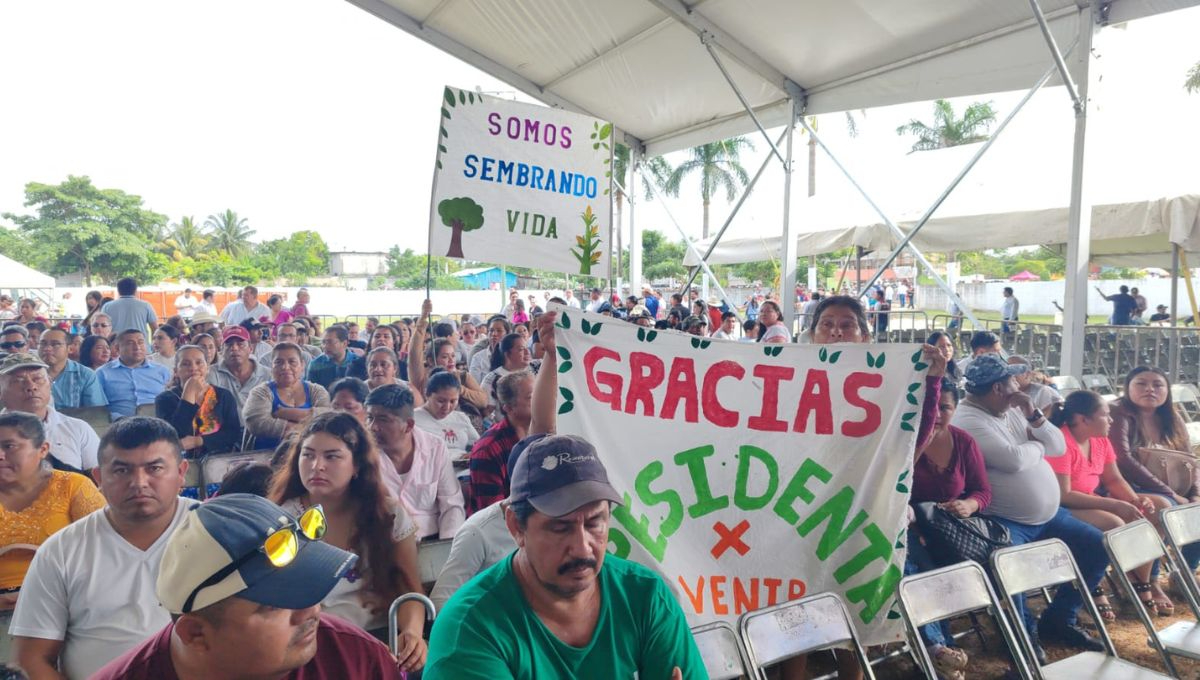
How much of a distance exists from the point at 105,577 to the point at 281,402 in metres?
3.23

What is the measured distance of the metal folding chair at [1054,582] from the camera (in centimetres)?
328

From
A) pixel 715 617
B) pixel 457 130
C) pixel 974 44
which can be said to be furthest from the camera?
pixel 974 44

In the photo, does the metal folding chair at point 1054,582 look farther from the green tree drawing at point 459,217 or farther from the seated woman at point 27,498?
the seated woman at point 27,498

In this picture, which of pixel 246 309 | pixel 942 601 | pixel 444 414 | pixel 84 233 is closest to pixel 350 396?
pixel 444 414

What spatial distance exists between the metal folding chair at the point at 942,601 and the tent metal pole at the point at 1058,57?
5700 millimetres

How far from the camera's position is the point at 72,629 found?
2.56 metres

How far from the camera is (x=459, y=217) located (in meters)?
5.55

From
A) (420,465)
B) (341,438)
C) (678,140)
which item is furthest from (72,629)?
(678,140)

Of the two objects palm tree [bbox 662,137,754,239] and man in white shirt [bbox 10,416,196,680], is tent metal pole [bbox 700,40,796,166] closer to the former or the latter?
man in white shirt [bbox 10,416,196,680]

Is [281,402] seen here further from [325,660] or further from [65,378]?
[325,660]

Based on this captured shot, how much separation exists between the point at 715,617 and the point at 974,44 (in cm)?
793

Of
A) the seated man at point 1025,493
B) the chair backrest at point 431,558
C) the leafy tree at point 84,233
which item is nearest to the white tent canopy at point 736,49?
the seated man at point 1025,493

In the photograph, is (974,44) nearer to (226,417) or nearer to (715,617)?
(715,617)

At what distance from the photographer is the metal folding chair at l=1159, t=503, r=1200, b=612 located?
Answer: 153 inches
